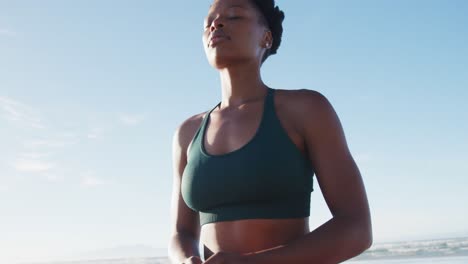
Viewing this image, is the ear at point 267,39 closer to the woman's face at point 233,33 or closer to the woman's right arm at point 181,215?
the woman's face at point 233,33

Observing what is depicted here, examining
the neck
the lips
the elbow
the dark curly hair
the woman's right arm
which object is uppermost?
the dark curly hair

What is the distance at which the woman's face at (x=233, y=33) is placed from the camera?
194 centimetres

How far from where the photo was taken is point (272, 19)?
2.19 m

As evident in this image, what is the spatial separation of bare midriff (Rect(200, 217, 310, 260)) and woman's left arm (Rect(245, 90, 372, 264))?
0.45 ft

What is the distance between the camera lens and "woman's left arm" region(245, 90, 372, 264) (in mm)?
1506

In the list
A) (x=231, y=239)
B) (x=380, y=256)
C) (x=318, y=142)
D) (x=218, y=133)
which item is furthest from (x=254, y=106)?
(x=380, y=256)

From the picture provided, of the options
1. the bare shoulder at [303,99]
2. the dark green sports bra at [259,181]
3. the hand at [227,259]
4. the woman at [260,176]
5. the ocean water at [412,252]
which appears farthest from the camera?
the ocean water at [412,252]

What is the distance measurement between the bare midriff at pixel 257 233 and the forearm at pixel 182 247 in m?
0.12

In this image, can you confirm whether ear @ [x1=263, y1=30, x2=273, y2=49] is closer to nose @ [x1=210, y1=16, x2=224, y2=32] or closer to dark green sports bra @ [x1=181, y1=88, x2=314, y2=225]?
nose @ [x1=210, y1=16, x2=224, y2=32]

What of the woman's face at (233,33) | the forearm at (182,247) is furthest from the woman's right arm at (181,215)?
the woman's face at (233,33)

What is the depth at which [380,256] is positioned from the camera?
53.6ft

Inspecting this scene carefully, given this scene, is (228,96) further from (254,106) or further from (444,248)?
(444,248)

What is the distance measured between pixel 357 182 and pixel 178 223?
69cm

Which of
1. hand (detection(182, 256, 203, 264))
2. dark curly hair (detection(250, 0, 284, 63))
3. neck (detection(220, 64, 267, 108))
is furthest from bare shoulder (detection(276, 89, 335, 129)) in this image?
hand (detection(182, 256, 203, 264))
